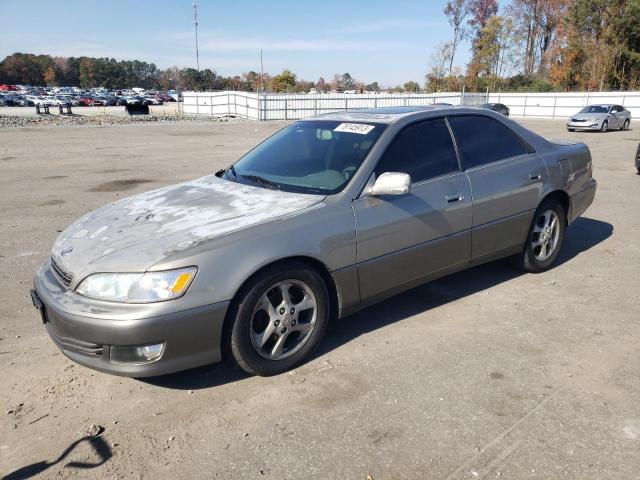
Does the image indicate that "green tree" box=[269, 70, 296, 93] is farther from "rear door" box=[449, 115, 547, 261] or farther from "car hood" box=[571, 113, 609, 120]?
"rear door" box=[449, 115, 547, 261]

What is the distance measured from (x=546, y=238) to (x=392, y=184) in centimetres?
234

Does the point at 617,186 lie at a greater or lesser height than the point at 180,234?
lesser

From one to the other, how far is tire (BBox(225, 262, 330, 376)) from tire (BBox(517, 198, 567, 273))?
2406mm

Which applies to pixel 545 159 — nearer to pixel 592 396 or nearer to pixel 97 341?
pixel 592 396

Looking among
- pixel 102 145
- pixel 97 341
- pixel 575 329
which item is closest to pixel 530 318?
pixel 575 329

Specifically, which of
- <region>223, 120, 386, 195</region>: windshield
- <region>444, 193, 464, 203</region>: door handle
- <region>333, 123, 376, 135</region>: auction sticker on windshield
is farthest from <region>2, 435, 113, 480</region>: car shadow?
<region>444, 193, 464, 203</region>: door handle

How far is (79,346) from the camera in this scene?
9.41 ft

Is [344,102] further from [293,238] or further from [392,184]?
[293,238]

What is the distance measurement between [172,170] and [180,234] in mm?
9579

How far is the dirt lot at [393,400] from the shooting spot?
246 centimetres

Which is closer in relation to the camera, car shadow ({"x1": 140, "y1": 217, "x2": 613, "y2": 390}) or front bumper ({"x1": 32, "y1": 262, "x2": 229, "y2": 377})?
front bumper ({"x1": 32, "y1": 262, "x2": 229, "y2": 377})

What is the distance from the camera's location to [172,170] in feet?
39.6

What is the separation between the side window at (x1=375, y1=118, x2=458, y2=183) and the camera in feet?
12.2

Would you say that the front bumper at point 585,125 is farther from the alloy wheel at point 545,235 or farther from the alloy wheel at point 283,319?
the alloy wheel at point 283,319
